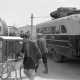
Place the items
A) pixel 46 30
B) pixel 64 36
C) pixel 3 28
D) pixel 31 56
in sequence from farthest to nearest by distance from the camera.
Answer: pixel 46 30 → pixel 3 28 → pixel 64 36 → pixel 31 56

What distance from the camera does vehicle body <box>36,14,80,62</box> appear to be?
8711 millimetres

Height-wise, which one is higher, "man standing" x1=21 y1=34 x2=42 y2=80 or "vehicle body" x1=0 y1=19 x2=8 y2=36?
"vehicle body" x1=0 y1=19 x2=8 y2=36

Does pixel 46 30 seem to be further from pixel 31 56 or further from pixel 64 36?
pixel 31 56

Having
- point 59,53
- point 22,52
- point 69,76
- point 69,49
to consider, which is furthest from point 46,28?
point 22,52

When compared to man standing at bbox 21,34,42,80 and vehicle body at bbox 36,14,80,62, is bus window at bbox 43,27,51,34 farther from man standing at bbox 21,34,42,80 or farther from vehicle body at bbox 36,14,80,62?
man standing at bbox 21,34,42,80

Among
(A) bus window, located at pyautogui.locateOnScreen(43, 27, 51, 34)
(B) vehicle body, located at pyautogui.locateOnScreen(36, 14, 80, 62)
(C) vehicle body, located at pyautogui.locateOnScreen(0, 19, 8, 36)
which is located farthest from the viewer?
(A) bus window, located at pyautogui.locateOnScreen(43, 27, 51, 34)

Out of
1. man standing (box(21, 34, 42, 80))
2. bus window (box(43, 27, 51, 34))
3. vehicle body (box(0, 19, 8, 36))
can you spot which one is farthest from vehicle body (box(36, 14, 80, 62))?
man standing (box(21, 34, 42, 80))

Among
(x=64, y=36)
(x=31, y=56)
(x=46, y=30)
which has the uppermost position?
(x=46, y=30)

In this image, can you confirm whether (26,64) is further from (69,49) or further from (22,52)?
(69,49)

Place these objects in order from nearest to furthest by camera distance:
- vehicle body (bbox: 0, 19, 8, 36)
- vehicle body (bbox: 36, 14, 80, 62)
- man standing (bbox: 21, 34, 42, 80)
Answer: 1. man standing (bbox: 21, 34, 42, 80)
2. vehicle body (bbox: 36, 14, 80, 62)
3. vehicle body (bbox: 0, 19, 8, 36)

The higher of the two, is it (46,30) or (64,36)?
(46,30)

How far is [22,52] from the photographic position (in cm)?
598

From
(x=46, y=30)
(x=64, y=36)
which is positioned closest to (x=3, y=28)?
(x=46, y=30)

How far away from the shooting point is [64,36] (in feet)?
31.6
